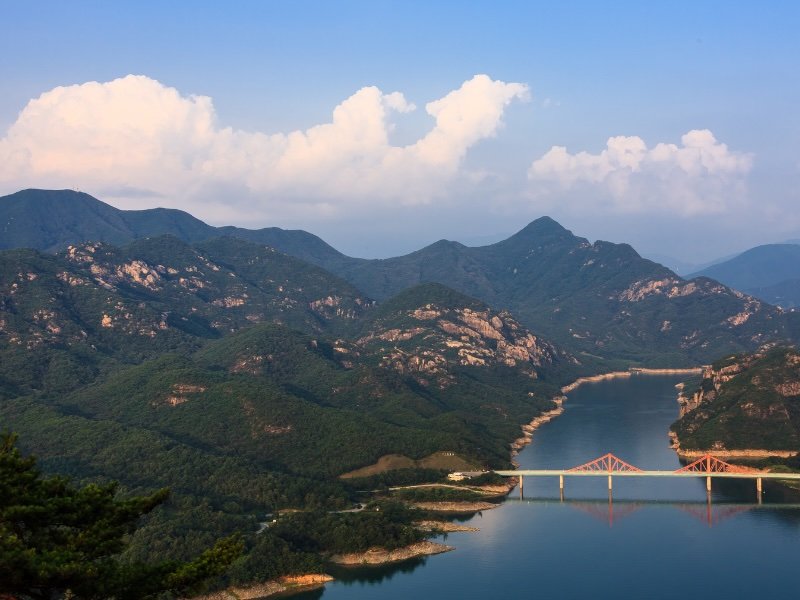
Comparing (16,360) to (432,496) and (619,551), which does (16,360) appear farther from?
(619,551)

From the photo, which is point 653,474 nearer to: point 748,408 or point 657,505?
point 657,505

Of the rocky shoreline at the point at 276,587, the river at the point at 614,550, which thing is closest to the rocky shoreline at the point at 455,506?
the river at the point at 614,550

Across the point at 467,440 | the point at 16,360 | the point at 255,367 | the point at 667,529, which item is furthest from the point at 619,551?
the point at 16,360

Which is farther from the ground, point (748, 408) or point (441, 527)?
point (748, 408)

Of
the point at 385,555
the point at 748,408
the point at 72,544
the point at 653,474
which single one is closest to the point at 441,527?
the point at 385,555

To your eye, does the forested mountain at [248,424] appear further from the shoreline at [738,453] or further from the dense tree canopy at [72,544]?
the dense tree canopy at [72,544]

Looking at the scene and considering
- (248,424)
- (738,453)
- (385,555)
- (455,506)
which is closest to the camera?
(385,555)

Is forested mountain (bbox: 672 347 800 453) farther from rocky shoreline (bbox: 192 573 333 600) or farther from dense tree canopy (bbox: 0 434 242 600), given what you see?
dense tree canopy (bbox: 0 434 242 600)
